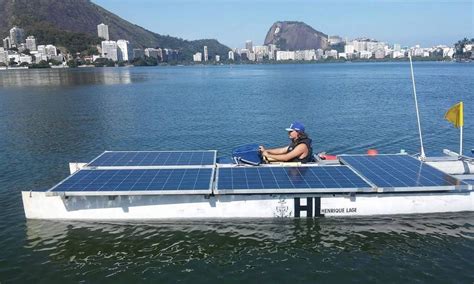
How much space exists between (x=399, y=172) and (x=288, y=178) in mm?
4439

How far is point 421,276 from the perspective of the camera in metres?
11.8

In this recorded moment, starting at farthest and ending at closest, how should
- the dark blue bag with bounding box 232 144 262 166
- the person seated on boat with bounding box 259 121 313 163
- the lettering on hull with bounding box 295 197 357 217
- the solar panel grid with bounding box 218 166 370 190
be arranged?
1. the dark blue bag with bounding box 232 144 262 166
2. the person seated on boat with bounding box 259 121 313 163
3. the lettering on hull with bounding box 295 197 357 217
4. the solar panel grid with bounding box 218 166 370 190

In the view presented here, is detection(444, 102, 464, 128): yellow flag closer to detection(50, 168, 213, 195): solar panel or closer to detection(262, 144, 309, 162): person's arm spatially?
detection(262, 144, 309, 162): person's arm

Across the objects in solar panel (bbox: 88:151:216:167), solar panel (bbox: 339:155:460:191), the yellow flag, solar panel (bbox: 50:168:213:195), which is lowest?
solar panel (bbox: 339:155:460:191)

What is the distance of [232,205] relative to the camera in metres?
14.6

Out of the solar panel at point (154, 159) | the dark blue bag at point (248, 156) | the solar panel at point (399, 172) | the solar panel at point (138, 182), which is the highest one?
the dark blue bag at point (248, 156)

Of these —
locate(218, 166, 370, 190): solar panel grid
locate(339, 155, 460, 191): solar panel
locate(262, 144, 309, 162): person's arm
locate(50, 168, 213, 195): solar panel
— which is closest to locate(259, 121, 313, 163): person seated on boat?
locate(262, 144, 309, 162): person's arm

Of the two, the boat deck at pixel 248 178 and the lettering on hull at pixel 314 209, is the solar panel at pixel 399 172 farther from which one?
the lettering on hull at pixel 314 209

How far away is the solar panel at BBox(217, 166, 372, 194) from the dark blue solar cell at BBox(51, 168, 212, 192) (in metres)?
0.83

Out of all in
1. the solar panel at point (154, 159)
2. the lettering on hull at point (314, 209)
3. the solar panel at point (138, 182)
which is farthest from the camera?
the solar panel at point (154, 159)

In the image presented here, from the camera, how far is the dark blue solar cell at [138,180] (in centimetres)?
1416

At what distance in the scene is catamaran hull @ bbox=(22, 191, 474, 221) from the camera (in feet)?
47.5

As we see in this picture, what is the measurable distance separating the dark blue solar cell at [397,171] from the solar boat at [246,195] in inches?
1.5

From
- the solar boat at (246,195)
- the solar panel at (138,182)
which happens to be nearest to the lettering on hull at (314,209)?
the solar boat at (246,195)
